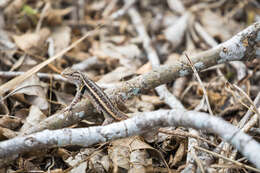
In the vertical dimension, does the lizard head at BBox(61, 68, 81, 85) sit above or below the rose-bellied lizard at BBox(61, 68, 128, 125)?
above

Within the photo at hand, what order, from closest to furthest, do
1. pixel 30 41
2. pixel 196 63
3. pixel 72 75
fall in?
pixel 196 63 < pixel 72 75 < pixel 30 41

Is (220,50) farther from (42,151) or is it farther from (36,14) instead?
(36,14)

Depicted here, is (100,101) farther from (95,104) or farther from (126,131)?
(126,131)

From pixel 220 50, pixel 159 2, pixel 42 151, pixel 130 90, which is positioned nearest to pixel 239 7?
pixel 159 2

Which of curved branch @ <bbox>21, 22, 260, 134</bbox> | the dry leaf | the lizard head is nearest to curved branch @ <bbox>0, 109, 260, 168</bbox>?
curved branch @ <bbox>21, 22, 260, 134</bbox>

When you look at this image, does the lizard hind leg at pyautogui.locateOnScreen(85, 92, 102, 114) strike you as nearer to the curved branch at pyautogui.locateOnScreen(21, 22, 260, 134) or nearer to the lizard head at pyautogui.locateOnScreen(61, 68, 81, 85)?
the curved branch at pyautogui.locateOnScreen(21, 22, 260, 134)

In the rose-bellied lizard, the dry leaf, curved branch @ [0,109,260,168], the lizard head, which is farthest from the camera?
the dry leaf

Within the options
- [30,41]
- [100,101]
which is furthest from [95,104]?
[30,41]

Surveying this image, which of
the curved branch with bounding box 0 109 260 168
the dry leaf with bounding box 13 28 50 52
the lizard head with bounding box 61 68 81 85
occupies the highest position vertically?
the dry leaf with bounding box 13 28 50 52

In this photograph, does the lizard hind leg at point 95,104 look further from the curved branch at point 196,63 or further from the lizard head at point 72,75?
the lizard head at point 72,75

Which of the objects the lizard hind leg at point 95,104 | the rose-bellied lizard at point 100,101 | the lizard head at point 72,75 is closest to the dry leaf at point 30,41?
the lizard head at point 72,75
